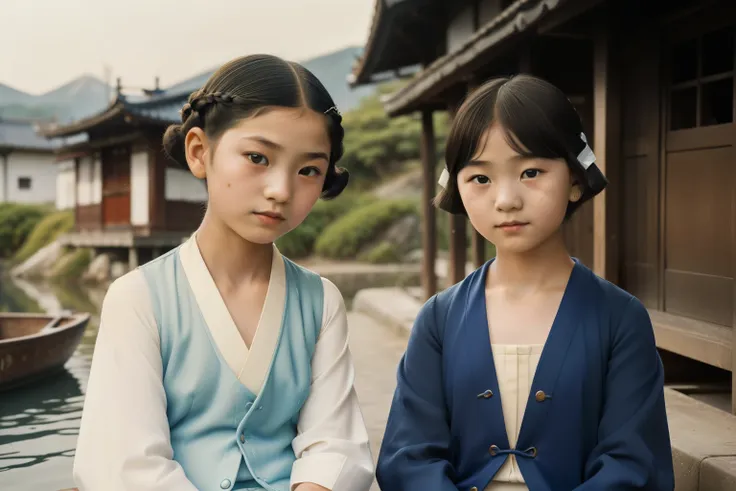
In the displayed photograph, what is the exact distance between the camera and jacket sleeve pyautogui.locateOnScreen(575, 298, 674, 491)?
2014 millimetres

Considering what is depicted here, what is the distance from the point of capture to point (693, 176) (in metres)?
4.99

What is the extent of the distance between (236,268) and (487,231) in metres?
0.73

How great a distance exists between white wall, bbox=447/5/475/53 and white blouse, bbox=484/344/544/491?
302 inches

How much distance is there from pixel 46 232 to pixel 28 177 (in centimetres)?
1332

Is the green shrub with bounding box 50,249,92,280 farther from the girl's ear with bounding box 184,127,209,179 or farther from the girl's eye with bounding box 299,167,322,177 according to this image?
the girl's eye with bounding box 299,167,322,177

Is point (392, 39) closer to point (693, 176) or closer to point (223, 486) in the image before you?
point (693, 176)

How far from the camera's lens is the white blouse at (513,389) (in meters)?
2.13

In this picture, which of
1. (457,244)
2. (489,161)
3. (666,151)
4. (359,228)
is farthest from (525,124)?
(359,228)

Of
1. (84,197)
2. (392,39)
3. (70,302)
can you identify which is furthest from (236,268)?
(84,197)

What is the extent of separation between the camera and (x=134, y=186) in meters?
23.2

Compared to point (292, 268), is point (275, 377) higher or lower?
lower

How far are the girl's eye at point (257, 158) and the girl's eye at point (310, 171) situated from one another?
0.11 m

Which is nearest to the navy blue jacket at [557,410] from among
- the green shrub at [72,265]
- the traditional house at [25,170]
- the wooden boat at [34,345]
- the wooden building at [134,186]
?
the wooden boat at [34,345]

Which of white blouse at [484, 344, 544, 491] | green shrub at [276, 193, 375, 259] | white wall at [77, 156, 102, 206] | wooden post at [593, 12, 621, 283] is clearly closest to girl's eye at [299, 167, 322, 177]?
white blouse at [484, 344, 544, 491]
